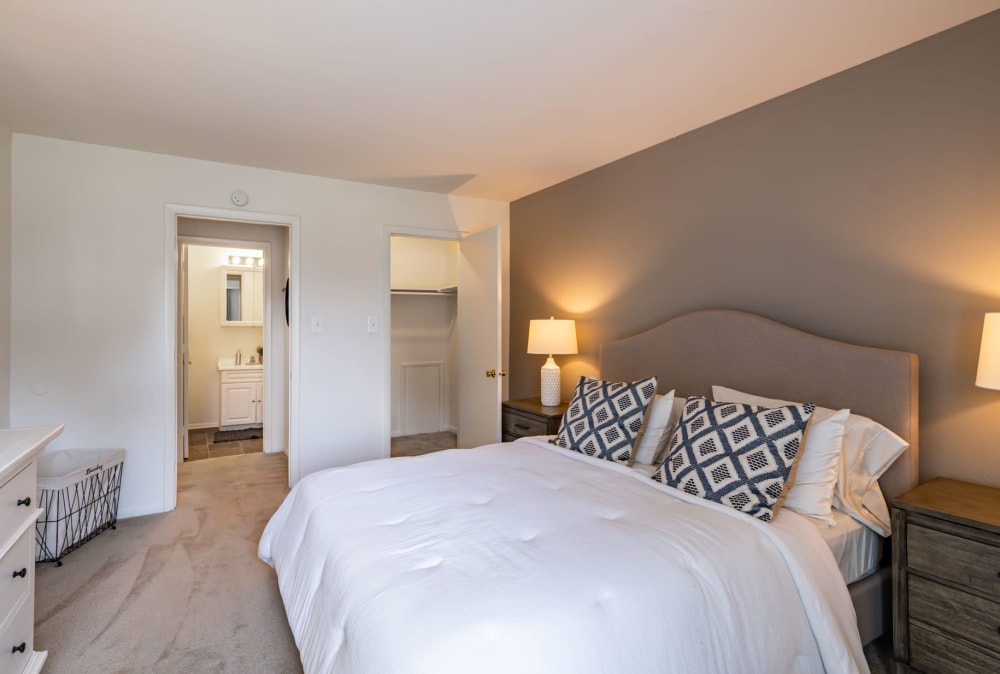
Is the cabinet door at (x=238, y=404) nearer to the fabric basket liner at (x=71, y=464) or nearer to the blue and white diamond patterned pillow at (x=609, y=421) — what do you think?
the fabric basket liner at (x=71, y=464)

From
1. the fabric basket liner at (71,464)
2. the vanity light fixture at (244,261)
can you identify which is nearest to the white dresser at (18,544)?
the fabric basket liner at (71,464)

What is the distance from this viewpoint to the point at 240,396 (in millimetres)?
5715

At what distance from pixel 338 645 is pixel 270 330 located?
4029 millimetres

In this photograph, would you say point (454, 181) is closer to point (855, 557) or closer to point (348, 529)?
point (348, 529)

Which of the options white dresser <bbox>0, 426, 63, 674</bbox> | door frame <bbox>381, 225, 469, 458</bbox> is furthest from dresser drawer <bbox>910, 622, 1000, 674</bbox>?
door frame <bbox>381, 225, 469, 458</bbox>

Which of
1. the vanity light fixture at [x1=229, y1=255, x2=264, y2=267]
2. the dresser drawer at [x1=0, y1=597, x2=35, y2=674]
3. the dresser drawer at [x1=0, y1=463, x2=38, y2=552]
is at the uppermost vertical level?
the vanity light fixture at [x1=229, y1=255, x2=264, y2=267]

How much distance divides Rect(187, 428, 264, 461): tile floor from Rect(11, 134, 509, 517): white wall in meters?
1.52

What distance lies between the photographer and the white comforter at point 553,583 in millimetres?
1110

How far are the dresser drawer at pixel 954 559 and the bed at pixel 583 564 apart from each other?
0.18 m

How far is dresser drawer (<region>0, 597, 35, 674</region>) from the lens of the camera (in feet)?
4.82

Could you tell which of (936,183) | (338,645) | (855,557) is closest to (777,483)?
(855,557)

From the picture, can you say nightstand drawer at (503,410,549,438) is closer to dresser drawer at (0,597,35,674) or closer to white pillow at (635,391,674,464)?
white pillow at (635,391,674,464)

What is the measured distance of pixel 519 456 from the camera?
7.94ft

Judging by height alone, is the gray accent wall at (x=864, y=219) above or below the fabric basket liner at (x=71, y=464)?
above
